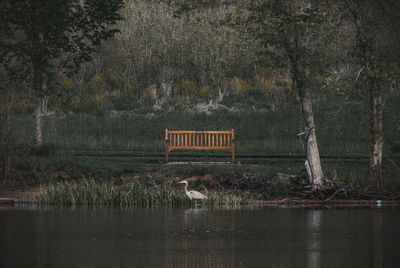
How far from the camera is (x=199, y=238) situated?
12.2 metres

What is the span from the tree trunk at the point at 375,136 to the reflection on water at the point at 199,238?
7.99 feet

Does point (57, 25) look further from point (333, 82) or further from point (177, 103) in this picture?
point (177, 103)

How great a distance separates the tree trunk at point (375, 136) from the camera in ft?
63.1

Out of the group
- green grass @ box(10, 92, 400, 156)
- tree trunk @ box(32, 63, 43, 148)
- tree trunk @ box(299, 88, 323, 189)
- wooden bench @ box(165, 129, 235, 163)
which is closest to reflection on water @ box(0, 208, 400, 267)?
tree trunk @ box(299, 88, 323, 189)

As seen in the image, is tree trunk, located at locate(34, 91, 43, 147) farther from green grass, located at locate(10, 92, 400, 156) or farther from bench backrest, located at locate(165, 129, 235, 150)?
green grass, located at locate(10, 92, 400, 156)

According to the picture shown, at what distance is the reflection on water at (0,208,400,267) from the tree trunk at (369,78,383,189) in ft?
7.99

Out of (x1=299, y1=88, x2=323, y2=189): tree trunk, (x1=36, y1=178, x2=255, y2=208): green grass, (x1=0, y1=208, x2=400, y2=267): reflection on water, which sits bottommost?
(x1=0, y1=208, x2=400, y2=267): reflection on water

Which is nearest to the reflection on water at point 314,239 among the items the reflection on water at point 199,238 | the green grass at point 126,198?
the reflection on water at point 199,238

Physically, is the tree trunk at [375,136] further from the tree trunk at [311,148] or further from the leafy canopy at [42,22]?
the leafy canopy at [42,22]

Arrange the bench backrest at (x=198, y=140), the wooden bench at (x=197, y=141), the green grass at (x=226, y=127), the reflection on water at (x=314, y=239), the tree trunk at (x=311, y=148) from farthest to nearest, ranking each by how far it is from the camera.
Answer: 1. the green grass at (x=226, y=127)
2. the bench backrest at (x=198, y=140)
3. the wooden bench at (x=197, y=141)
4. the tree trunk at (x=311, y=148)
5. the reflection on water at (x=314, y=239)

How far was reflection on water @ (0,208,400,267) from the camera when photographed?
9.91 meters

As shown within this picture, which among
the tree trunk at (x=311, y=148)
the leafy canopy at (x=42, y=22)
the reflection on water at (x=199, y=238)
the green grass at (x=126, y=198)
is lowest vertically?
the reflection on water at (x=199, y=238)

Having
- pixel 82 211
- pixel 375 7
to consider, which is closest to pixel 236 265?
Result: pixel 82 211

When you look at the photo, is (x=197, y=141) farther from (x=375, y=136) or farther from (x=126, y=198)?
(x=375, y=136)
